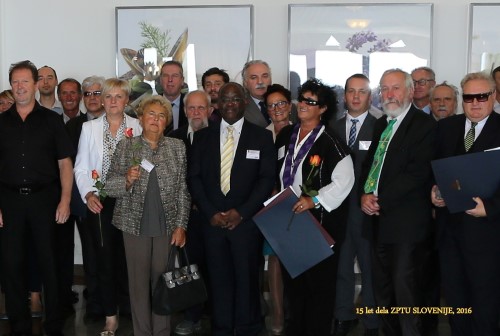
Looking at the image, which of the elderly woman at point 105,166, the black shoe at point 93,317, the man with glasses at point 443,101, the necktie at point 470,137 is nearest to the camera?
the necktie at point 470,137

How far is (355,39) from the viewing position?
20.6ft

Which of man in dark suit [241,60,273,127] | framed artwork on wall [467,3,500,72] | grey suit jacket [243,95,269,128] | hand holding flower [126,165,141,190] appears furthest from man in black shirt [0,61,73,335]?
framed artwork on wall [467,3,500,72]

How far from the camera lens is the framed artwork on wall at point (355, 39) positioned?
244 inches

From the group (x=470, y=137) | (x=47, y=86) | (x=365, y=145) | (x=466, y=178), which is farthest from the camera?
(x=47, y=86)

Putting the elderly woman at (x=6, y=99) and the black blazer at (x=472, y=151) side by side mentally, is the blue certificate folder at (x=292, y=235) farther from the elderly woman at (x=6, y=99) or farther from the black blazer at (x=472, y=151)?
the elderly woman at (x=6, y=99)

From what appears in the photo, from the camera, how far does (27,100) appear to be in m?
4.54

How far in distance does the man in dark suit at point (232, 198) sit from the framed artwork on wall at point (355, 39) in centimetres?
198

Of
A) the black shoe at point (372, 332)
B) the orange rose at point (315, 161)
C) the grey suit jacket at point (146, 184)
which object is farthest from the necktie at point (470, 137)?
the grey suit jacket at point (146, 184)

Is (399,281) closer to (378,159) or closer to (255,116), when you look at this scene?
(378,159)

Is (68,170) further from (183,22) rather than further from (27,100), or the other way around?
(183,22)

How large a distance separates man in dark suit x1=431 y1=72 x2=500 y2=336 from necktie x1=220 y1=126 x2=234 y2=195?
1373mm

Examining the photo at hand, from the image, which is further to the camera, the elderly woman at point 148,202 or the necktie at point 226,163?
the necktie at point 226,163

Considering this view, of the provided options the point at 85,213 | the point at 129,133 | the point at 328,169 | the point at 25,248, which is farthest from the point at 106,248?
the point at 328,169

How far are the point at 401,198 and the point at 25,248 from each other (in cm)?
266
